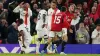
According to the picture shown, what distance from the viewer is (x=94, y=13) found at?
1952cm

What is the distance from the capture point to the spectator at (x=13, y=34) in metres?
18.6

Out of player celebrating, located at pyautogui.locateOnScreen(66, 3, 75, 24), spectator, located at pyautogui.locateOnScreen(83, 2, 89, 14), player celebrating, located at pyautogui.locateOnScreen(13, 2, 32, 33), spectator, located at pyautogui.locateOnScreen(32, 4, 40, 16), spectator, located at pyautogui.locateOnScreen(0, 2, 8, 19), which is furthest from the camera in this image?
spectator, located at pyautogui.locateOnScreen(83, 2, 89, 14)

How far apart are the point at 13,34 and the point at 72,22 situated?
291cm

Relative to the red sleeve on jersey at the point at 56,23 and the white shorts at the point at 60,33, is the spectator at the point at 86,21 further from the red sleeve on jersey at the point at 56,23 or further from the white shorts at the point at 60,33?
the red sleeve on jersey at the point at 56,23

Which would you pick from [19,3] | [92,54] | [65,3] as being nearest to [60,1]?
[65,3]

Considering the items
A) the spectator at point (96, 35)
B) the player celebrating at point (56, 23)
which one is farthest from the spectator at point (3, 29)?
the spectator at point (96, 35)

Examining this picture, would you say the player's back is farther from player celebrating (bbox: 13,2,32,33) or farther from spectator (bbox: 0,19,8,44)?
spectator (bbox: 0,19,8,44)

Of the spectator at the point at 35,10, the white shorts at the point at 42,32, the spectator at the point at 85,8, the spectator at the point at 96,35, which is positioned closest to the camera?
the white shorts at the point at 42,32

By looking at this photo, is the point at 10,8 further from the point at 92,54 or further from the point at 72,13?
the point at 92,54

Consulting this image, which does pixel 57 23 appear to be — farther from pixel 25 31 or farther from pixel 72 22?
pixel 72 22

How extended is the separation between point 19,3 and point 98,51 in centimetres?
472

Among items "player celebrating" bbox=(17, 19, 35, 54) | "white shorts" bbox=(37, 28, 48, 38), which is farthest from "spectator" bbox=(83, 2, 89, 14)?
"player celebrating" bbox=(17, 19, 35, 54)

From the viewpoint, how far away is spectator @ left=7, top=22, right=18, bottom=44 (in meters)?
18.6

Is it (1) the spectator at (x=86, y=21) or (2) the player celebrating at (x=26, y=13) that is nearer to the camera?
(2) the player celebrating at (x=26, y=13)
